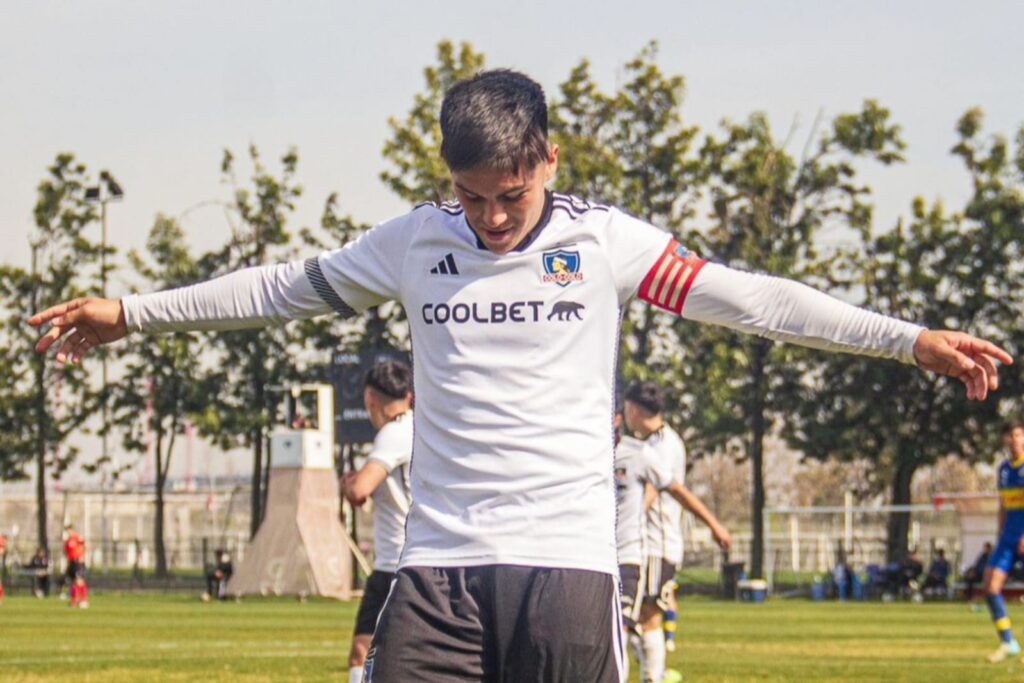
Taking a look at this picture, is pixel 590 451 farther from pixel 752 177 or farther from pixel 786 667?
pixel 752 177

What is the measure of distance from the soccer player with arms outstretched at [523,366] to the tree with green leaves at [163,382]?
5241 cm

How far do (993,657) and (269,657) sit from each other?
7301mm

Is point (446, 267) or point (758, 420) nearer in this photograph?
point (446, 267)

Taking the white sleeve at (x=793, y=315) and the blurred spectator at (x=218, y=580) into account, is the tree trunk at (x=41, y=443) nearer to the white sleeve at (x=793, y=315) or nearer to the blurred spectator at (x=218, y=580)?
the blurred spectator at (x=218, y=580)

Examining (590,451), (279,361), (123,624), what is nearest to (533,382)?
(590,451)

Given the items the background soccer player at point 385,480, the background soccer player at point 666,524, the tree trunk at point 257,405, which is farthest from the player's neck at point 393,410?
the tree trunk at point 257,405

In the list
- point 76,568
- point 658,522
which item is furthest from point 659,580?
point 76,568

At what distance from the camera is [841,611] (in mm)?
36750

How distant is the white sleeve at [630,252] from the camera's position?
5.10m

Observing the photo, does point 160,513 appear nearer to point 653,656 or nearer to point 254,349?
point 254,349

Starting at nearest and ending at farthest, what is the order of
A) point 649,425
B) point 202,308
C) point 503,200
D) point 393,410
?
1. point 503,200
2. point 202,308
3. point 393,410
4. point 649,425

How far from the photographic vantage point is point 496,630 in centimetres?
479

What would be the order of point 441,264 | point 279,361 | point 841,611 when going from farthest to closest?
point 279,361, point 841,611, point 441,264

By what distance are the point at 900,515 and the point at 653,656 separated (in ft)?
121
